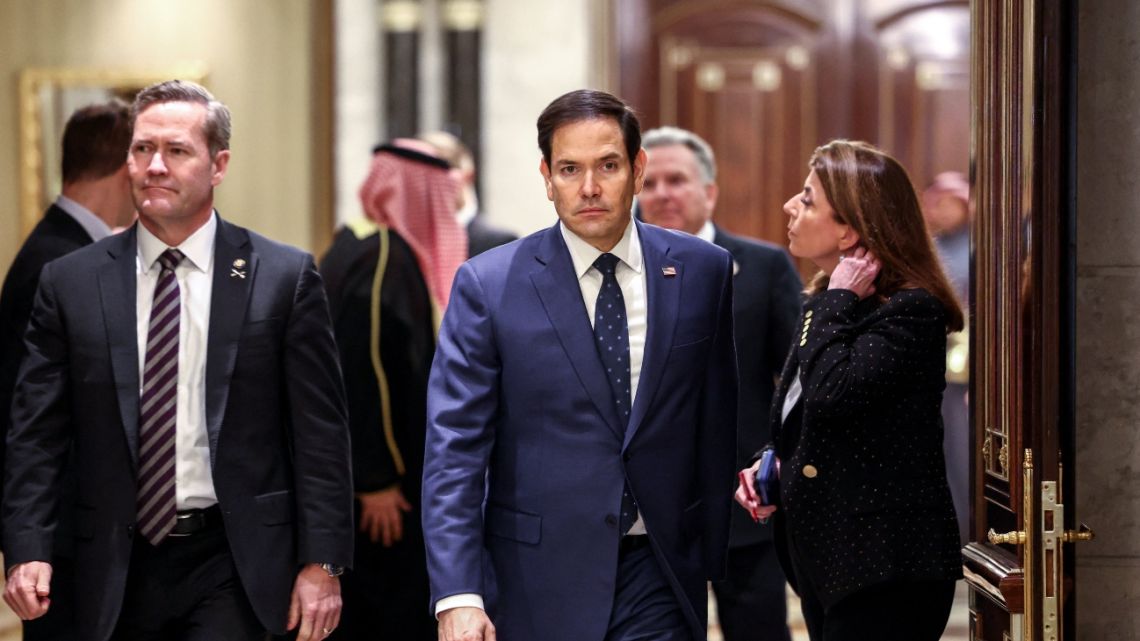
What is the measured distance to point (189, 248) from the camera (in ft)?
10.3

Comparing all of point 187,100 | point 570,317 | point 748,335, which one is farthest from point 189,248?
point 748,335

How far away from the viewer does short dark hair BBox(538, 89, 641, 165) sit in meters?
2.88

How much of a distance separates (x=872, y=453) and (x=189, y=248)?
56.9 inches

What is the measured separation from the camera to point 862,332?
3020 millimetres

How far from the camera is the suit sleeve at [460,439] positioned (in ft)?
9.05

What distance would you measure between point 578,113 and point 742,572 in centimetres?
164

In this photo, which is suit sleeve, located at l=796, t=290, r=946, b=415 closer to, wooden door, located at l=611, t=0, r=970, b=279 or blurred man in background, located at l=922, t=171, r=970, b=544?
blurred man in background, located at l=922, t=171, r=970, b=544

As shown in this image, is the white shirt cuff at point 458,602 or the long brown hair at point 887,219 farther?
the long brown hair at point 887,219

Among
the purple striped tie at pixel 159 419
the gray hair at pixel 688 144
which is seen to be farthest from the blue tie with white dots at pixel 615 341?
the gray hair at pixel 688 144

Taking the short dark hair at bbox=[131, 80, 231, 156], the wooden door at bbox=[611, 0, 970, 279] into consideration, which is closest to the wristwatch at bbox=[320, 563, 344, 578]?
the short dark hair at bbox=[131, 80, 231, 156]

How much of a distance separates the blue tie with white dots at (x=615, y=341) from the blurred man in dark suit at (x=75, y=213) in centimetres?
154

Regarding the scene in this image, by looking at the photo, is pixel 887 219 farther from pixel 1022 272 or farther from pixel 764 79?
pixel 764 79

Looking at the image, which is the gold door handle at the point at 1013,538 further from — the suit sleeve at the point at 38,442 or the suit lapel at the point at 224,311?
the suit sleeve at the point at 38,442

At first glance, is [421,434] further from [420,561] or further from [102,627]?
[102,627]
